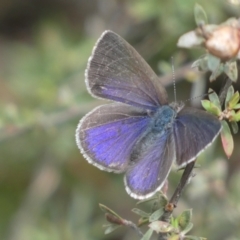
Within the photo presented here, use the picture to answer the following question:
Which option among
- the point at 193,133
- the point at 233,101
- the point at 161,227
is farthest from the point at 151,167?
Result: the point at 233,101

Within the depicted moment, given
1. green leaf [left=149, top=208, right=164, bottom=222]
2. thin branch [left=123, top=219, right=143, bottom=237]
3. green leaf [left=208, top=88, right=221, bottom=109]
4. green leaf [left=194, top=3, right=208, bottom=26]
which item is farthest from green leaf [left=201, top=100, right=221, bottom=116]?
thin branch [left=123, top=219, right=143, bottom=237]

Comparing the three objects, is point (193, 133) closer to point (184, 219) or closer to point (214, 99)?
point (214, 99)

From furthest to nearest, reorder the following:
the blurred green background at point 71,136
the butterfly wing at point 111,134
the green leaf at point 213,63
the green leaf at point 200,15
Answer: the blurred green background at point 71,136 → the butterfly wing at point 111,134 → the green leaf at point 200,15 → the green leaf at point 213,63

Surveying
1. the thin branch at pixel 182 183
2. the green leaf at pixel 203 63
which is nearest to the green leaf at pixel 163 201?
the thin branch at pixel 182 183

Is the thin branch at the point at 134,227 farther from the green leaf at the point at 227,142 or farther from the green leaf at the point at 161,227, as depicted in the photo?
the green leaf at the point at 227,142

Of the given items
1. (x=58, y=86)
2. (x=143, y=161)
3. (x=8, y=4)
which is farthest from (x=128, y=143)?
(x=8, y=4)
